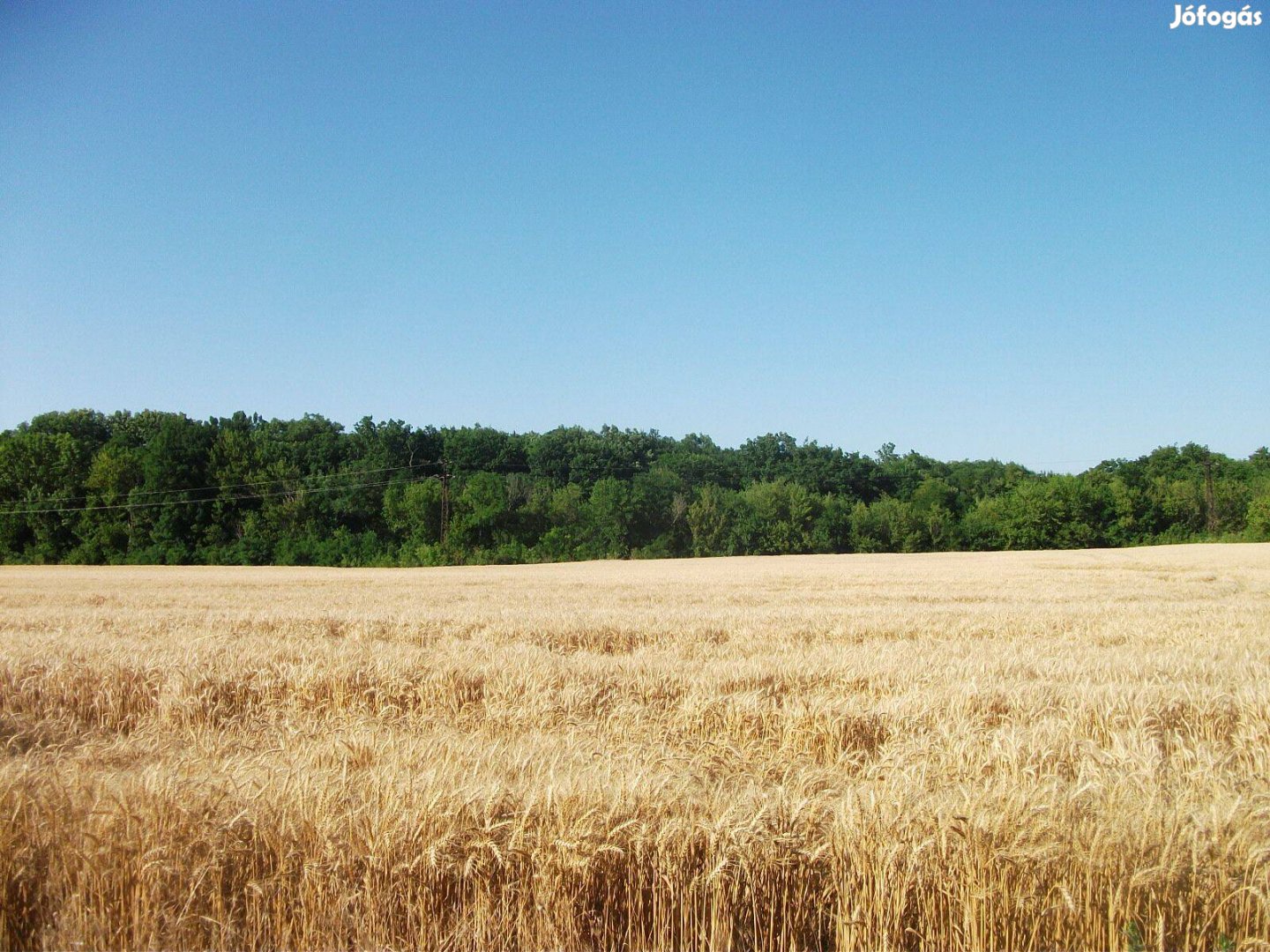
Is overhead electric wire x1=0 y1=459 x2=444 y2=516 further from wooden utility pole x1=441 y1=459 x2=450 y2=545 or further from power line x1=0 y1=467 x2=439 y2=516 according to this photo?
wooden utility pole x1=441 y1=459 x2=450 y2=545

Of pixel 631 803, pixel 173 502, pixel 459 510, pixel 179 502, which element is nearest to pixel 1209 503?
pixel 459 510

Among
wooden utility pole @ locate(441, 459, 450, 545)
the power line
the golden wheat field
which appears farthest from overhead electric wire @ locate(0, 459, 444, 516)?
the golden wheat field

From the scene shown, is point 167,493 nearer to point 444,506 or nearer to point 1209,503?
point 444,506

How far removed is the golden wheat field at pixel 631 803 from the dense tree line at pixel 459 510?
6115 centimetres

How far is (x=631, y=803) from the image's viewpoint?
370 cm

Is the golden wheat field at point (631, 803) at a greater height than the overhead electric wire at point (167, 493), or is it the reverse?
the overhead electric wire at point (167, 493)

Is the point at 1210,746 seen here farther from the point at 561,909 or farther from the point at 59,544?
the point at 59,544

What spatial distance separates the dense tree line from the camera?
7044 centimetres

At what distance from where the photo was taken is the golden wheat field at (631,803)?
3.28 meters

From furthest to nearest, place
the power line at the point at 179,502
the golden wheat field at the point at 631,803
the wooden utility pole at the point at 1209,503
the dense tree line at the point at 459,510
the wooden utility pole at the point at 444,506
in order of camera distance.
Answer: the wooden utility pole at the point at 1209,503 < the power line at the point at 179,502 < the dense tree line at the point at 459,510 < the wooden utility pole at the point at 444,506 < the golden wheat field at the point at 631,803

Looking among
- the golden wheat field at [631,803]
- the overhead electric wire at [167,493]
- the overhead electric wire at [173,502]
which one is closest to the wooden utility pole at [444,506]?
the overhead electric wire at [167,493]

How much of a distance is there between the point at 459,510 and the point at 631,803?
7045cm

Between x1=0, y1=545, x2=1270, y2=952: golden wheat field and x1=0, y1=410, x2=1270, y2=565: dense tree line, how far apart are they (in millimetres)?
61149

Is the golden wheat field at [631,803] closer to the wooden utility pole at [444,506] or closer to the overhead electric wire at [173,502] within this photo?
the wooden utility pole at [444,506]
